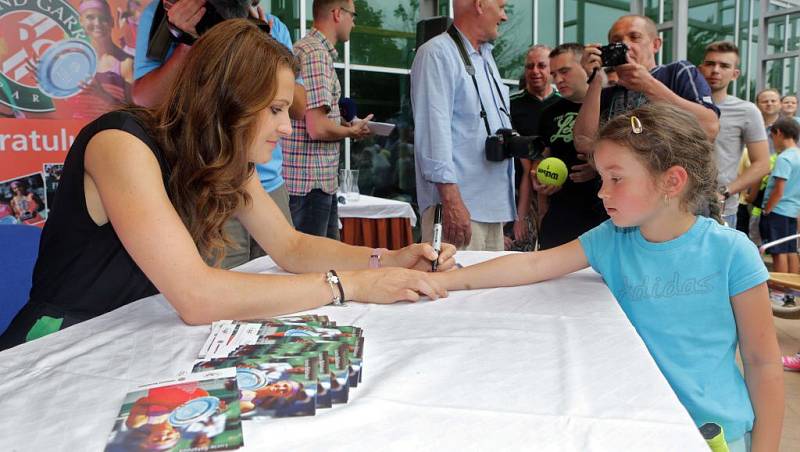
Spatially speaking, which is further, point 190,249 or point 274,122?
point 274,122

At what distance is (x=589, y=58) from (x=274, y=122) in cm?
147

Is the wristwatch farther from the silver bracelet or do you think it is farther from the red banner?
the red banner

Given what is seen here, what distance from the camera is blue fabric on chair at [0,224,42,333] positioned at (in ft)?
4.70

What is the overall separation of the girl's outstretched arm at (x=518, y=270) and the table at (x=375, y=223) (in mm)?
2613

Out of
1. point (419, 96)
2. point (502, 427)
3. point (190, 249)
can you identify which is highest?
point (419, 96)

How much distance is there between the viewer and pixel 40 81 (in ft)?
9.95

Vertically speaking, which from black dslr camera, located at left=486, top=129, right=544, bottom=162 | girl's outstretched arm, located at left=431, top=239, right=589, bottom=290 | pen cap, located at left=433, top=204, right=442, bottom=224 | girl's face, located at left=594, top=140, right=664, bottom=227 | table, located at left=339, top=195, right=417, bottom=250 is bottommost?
table, located at left=339, top=195, right=417, bottom=250

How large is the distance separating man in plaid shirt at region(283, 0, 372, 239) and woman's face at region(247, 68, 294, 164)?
4.93 feet

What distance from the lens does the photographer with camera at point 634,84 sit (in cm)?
229

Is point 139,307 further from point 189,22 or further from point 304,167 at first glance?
point 304,167

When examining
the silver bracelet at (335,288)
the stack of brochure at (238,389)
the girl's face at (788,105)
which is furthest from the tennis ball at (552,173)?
the girl's face at (788,105)

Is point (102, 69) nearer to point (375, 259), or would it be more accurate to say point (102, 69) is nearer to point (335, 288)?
point (375, 259)

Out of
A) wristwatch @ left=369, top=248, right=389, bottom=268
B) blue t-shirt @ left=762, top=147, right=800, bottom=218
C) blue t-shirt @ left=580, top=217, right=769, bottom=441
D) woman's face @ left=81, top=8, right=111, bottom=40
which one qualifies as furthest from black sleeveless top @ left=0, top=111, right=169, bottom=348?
blue t-shirt @ left=762, top=147, right=800, bottom=218

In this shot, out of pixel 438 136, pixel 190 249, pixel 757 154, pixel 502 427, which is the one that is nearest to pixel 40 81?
pixel 438 136
